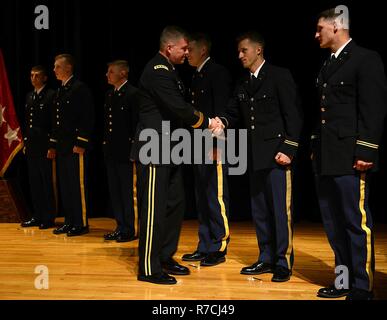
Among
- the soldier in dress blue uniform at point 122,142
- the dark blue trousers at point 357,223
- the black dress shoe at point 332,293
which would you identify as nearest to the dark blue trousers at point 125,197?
the soldier in dress blue uniform at point 122,142

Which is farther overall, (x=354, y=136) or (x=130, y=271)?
(x=130, y=271)

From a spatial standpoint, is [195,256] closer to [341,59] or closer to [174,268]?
[174,268]

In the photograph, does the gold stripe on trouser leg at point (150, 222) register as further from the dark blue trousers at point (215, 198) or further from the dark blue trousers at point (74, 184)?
the dark blue trousers at point (74, 184)

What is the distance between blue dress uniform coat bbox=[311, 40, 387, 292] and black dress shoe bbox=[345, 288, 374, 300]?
2cm

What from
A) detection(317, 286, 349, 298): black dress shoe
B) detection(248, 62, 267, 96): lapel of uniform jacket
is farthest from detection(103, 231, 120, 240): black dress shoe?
detection(317, 286, 349, 298): black dress shoe


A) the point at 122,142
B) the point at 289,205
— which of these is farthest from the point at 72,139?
the point at 289,205

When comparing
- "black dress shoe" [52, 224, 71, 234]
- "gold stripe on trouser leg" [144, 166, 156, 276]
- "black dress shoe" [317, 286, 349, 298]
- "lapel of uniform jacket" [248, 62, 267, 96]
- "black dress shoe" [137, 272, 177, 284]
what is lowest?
"black dress shoe" [52, 224, 71, 234]

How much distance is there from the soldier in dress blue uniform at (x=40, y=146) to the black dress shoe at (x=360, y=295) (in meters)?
3.29

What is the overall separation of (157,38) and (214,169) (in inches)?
93.9

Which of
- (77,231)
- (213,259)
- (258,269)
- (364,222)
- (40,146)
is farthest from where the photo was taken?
(40,146)

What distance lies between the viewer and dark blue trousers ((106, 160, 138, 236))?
4.79 metres

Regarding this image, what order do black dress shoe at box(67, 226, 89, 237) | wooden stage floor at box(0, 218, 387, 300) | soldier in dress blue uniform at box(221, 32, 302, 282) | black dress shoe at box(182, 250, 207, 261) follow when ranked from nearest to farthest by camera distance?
wooden stage floor at box(0, 218, 387, 300)
soldier in dress blue uniform at box(221, 32, 302, 282)
black dress shoe at box(182, 250, 207, 261)
black dress shoe at box(67, 226, 89, 237)

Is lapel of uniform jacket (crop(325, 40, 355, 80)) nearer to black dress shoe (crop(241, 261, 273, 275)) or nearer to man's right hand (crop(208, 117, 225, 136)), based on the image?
man's right hand (crop(208, 117, 225, 136))

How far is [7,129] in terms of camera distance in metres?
5.78
